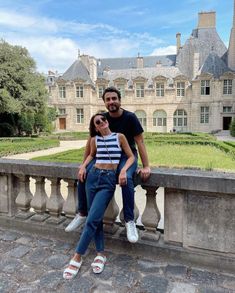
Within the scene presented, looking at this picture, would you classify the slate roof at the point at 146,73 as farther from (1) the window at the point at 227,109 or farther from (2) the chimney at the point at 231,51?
(1) the window at the point at 227,109

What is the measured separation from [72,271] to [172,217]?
1.05m

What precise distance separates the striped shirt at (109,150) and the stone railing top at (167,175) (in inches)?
12.6

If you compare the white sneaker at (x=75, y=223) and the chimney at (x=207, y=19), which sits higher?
the chimney at (x=207, y=19)

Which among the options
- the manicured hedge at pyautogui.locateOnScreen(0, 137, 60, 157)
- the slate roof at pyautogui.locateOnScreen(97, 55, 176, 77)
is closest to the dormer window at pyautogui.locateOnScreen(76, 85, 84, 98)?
the slate roof at pyautogui.locateOnScreen(97, 55, 176, 77)

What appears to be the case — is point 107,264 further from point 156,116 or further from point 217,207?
point 156,116

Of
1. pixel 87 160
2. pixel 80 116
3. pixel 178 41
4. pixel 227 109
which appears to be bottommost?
pixel 87 160

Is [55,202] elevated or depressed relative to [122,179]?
depressed

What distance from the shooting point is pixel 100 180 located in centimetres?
229

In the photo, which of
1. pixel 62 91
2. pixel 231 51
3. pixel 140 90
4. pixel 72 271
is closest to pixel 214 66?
pixel 231 51

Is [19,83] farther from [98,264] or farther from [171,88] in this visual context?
[98,264]

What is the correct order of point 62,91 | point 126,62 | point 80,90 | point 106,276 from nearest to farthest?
1. point 106,276
2. point 80,90
3. point 62,91
4. point 126,62

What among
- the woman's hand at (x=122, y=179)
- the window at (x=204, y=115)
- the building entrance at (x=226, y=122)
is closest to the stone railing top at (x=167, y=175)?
Result: the woman's hand at (x=122, y=179)

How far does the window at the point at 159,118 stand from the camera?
36.1 metres

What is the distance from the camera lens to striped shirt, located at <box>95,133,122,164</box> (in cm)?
232
